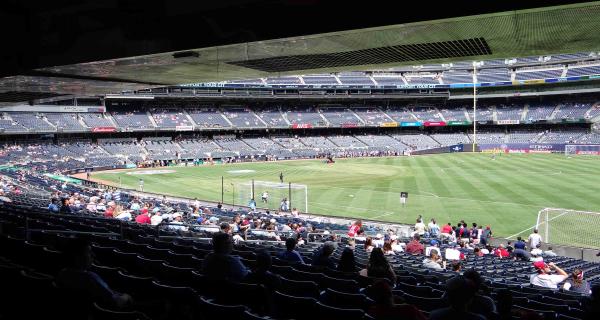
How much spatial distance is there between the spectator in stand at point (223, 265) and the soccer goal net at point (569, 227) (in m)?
19.7

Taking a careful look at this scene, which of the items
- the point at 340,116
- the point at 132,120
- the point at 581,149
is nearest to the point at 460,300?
the point at 132,120

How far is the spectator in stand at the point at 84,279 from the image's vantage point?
4641 millimetres

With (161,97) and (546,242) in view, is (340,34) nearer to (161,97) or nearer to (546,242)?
(546,242)

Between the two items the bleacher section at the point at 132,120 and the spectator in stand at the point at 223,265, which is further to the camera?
the bleacher section at the point at 132,120

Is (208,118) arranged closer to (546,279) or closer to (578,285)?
(546,279)

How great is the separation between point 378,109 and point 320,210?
68665 millimetres

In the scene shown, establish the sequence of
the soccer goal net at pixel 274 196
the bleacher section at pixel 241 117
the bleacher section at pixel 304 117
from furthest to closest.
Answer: the bleacher section at pixel 304 117 < the bleacher section at pixel 241 117 < the soccer goal net at pixel 274 196

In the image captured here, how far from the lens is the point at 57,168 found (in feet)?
177

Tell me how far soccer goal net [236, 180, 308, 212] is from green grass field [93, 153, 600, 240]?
496 millimetres

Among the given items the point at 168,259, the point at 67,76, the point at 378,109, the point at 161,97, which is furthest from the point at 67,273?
the point at 378,109

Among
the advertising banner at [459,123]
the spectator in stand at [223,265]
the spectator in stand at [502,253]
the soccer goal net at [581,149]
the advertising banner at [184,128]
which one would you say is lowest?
the spectator in stand at [502,253]

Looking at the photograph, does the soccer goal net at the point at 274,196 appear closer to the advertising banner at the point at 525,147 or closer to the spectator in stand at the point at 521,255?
the spectator in stand at the point at 521,255

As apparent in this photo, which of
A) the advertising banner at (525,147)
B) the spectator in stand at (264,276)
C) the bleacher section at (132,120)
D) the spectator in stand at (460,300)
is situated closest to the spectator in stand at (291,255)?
the spectator in stand at (264,276)

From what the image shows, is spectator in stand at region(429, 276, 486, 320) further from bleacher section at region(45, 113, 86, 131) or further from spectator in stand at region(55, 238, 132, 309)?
bleacher section at region(45, 113, 86, 131)
